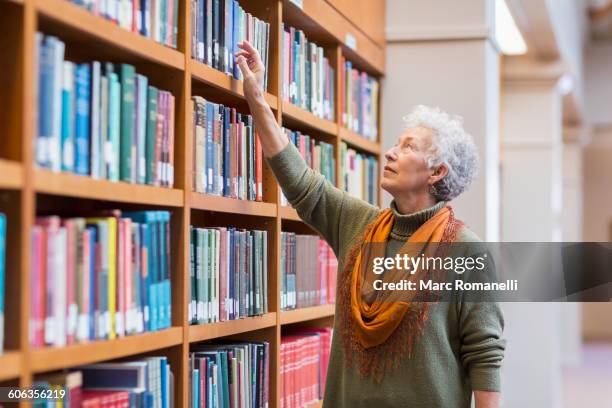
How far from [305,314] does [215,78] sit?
43.5 inches

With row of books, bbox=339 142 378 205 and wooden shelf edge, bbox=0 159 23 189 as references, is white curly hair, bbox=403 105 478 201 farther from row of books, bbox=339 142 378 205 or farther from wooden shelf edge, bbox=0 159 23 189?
wooden shelf edge, bbox=0 159 23 189

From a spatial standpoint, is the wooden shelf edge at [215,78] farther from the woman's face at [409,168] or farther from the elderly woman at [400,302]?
the woman's face at [409,168]

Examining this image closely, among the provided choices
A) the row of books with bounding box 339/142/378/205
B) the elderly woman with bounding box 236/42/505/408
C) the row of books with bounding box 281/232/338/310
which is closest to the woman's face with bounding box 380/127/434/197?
the elderly woman with bounding box 236/42/505/408

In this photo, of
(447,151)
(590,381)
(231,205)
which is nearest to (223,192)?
(231,205)

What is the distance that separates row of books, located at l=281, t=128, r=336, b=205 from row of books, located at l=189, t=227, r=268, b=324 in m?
0.34

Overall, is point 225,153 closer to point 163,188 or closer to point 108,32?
point 163,188

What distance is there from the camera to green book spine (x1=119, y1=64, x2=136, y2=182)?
2.11 m

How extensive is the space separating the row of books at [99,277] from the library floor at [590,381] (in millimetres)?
6545

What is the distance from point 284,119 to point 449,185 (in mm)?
790

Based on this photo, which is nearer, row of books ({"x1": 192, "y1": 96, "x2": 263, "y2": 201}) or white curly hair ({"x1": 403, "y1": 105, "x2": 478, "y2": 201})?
row of books ({"x1": 192, "y1": 96, "x2": 263, "y2": 201})

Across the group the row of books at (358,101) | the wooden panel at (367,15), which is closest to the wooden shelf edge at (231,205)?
the row of books at (358,101)

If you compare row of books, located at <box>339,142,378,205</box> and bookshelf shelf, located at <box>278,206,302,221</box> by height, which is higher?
row of books, located at <box>339,142,378,205</box>

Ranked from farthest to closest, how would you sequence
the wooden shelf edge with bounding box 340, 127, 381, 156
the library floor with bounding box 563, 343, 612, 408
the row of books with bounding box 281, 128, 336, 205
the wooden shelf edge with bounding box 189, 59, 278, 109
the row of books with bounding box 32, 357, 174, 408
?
1. the library floor with bounding box 563, 343, 612, 408
2. the wooden shelf edge with bounding box 340, 127, 381, 156
3. the row of books with bounding box 281, 128, 336, 205
4. the wooden shelf edge with bounding box 189, 59, 278, 109
5. the row of books with bounding box 32, 357, 174, 408

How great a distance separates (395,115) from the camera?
13.9 ft
